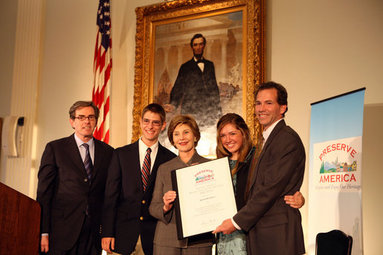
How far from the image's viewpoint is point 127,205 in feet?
10.7

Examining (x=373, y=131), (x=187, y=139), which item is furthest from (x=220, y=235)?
(x=373, y=131)

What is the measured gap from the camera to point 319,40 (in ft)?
14.8

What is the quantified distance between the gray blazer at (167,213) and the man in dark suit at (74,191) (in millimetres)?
662

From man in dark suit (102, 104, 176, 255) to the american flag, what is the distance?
205 cm

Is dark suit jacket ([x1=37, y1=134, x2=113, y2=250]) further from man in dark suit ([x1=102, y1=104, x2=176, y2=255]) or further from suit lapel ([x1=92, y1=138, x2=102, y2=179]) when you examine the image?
man in dark suit ([x1=102, y1=104, x2=176, y2=255])

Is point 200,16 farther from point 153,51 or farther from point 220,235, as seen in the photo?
point 220,235

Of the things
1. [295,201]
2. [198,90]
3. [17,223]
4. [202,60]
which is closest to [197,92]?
[198,90]

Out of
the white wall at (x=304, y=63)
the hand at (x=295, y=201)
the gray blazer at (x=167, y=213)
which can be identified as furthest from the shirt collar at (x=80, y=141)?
the white wall at (x=304, y=63)

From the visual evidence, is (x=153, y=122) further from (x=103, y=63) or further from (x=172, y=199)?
(x=103, y=63)

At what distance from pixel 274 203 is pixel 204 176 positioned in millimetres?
532

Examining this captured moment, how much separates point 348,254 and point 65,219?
7.23 ft

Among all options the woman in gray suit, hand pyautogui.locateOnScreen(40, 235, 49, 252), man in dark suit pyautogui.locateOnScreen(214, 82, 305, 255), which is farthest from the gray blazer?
hand pyautogui.locateOnScreen(40, 235, 49, 252)

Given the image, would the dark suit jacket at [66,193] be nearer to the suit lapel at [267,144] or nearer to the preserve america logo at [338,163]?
the suit lapel at [267,144]

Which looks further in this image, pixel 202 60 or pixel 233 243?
pixel 202 60
